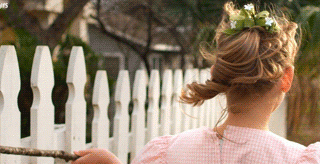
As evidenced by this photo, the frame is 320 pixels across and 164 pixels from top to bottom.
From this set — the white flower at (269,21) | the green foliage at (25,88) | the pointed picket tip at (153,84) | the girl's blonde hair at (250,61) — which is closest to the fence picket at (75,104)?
the girl's blonde hair at (250,61)

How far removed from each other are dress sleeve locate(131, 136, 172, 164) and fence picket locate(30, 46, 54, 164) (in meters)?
0.38

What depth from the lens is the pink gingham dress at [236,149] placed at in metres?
1.19

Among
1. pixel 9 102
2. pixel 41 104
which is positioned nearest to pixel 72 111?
pixel 41 104

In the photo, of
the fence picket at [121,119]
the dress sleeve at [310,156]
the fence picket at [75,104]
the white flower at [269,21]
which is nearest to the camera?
the dress sleeve at [310,156]

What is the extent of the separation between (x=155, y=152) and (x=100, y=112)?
0.53 meters

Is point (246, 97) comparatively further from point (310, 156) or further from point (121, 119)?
point (121, 119)

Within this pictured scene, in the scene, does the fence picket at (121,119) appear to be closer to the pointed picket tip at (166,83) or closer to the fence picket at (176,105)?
the pointed picket tip at (166,83)

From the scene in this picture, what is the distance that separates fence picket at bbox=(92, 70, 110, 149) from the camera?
70.0 inches

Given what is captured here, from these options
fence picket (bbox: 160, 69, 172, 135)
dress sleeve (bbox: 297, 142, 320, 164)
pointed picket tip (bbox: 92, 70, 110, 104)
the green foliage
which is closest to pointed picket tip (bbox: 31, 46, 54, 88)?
pointed picket tip (bbox: 92, 70, 110, 104)

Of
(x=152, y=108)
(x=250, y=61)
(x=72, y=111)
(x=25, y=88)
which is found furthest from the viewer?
(x=25, y=88)

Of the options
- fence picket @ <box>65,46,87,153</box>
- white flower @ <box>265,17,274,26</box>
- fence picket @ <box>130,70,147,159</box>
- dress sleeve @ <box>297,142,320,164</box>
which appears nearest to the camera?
dress sleeve @ <box>297,142,320,164</box>

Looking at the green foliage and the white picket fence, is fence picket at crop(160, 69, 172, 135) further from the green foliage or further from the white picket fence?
the green foliage

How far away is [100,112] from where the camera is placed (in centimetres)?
182

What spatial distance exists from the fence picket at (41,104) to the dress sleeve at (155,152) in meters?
0.38
